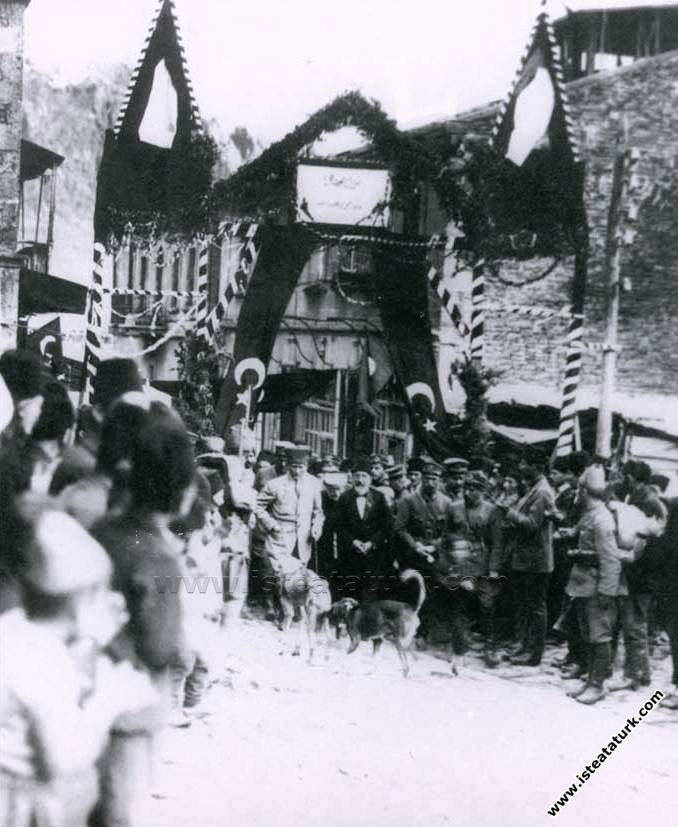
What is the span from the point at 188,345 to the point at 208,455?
343mm

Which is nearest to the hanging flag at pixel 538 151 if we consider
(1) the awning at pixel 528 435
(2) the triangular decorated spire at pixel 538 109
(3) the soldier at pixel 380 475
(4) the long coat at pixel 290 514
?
(2) the triangular decorated spire at pixel 538 109

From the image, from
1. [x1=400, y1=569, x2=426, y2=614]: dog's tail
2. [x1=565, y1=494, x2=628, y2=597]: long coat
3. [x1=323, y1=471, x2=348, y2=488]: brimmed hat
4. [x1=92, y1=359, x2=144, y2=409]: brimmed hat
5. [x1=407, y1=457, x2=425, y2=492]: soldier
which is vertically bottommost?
[x1=400, y1=569, x2=426, y2=614]: dog's tail

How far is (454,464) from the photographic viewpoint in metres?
3.32

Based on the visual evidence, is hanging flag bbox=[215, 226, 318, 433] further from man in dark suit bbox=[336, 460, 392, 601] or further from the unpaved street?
the unpaved street

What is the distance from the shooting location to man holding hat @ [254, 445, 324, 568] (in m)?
3.27

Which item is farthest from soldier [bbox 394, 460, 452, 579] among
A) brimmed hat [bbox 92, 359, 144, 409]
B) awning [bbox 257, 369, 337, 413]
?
brimmed hat [bbox 92, 359, 144, 409]

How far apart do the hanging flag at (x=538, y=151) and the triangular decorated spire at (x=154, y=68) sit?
984 mm

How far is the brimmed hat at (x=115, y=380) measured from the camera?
3131mm

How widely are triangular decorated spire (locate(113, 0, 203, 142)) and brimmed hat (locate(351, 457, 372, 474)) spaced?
3.91 ft

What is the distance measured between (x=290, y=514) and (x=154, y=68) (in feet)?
4.62

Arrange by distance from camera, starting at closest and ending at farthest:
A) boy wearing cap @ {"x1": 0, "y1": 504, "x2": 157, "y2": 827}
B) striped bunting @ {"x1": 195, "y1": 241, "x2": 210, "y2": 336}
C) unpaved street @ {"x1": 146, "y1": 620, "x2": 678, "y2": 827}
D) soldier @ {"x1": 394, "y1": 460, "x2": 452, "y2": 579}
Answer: boy wearing cap @ {"x1": 0, "y1": 504, "x2": 157, "y2": 827} → unpaved street @ {"x1": 146, "y1": 620, "x2": 678, "y2": 827} → striped bunting @ {"x1": 195, "y1": 241, "x2": 210, "y2": 336} → soldier @ {"x1": 394, "y1": 460, "x2": 452, "y2": 579}

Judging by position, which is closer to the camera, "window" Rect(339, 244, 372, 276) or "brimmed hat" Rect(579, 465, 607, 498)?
→ "window" Rect(339, 244, 372, 276)

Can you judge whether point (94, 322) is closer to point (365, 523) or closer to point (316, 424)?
point (316, 424)

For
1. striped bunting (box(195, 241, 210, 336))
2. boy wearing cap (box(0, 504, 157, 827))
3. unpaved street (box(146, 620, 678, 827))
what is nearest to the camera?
boy wearing cap (box(0, 504, 157, 827))
